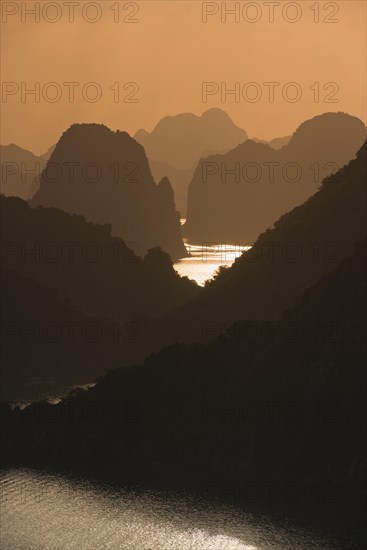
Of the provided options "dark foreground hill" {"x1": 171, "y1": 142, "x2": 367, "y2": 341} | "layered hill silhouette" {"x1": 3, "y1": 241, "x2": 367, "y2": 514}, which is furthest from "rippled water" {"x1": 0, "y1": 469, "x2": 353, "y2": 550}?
"dark foreground hill" {"x1": 171, "y1": 142, "x2": 367, "y2": 341}

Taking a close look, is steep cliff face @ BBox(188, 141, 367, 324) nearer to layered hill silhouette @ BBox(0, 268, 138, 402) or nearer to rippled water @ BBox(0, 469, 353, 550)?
layered hill silhouette @ BBox(0, 268, 138, 402)

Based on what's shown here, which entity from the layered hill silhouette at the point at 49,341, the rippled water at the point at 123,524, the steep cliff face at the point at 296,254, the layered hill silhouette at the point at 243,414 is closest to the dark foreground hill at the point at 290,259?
the steep cliff face at the point at 296,254

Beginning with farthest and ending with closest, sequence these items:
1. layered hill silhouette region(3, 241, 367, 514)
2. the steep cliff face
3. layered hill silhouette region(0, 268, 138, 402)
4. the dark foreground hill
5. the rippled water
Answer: layered hill silhouette region(0, 268, 138, 402) → the dark foreground hill → the steep cliff face → layered hill silhouette region(3, 241, 367, 514) → the rippled water

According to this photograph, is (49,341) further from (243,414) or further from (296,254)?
(243,414)

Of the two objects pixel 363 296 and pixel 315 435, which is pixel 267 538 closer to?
pixel 315 435

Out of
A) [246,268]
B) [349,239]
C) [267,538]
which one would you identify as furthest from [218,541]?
[246,268]

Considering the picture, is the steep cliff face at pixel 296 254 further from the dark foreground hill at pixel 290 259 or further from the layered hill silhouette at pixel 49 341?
the layered hill silhouette at pixel 49 341

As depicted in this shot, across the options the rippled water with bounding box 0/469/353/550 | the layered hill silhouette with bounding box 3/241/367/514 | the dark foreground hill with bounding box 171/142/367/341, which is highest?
the dark foreground hill with bounding box 171/142/367/341

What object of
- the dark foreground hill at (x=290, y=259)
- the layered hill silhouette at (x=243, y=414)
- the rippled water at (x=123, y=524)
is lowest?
the rippled water at (x=123, y=524)

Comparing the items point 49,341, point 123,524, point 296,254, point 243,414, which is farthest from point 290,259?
point 123,524

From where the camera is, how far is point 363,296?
119562mm

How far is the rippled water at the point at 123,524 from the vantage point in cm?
8800

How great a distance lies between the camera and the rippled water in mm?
88000

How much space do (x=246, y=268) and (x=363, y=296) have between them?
194 feet
